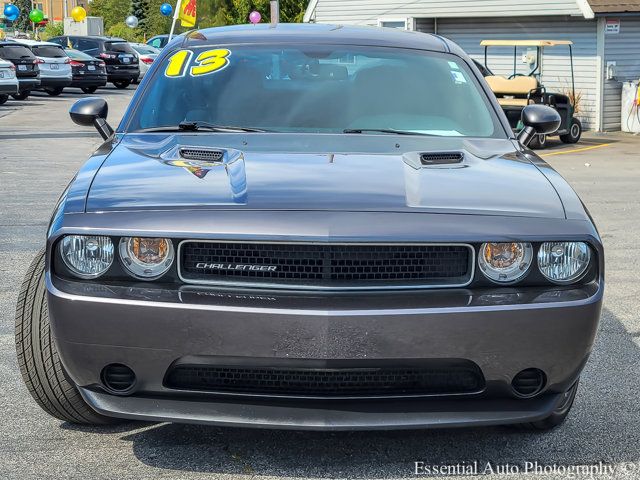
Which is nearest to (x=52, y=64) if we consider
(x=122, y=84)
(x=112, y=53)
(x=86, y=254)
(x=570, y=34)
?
(x=112, y=53)

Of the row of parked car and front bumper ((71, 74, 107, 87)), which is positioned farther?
front bumper ((71, 74, 107, 87))

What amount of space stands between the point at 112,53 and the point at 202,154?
3349 centimetres

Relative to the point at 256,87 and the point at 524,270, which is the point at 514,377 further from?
the point at 256,87

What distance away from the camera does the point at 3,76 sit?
1008 inches

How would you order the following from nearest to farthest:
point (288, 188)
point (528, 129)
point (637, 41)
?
point (288, 188) → point (528, 129) → point (637, 41)

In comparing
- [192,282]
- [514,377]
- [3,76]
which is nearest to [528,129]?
[514,377]

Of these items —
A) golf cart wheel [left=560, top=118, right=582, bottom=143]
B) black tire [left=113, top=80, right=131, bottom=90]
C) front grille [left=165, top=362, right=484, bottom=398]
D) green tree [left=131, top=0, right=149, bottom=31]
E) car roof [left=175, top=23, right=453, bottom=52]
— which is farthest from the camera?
green tree [left=131, top=0, right=149, bottom=31]

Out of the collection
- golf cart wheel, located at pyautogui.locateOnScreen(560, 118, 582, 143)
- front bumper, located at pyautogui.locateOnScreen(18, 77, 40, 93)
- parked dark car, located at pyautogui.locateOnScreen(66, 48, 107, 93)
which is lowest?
parked dark car, located at pyautogui.locateOnScreen(66, 48, 107, 93)

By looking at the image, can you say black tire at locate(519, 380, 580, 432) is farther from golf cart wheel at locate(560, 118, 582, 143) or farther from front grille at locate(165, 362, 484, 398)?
golf cart wheel at locate(560, 118, 582, 143)

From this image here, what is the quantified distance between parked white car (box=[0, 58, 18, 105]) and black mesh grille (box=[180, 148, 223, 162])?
74.7 ft

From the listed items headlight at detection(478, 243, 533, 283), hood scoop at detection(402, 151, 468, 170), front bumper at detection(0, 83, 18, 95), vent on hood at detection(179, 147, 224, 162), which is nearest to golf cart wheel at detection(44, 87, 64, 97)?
front bumper at detection(0, 83, 18, 95)

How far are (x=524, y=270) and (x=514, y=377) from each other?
353 millimetres

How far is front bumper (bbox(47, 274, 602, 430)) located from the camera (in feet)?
11.0

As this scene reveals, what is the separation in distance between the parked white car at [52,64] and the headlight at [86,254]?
2871 centimetres
